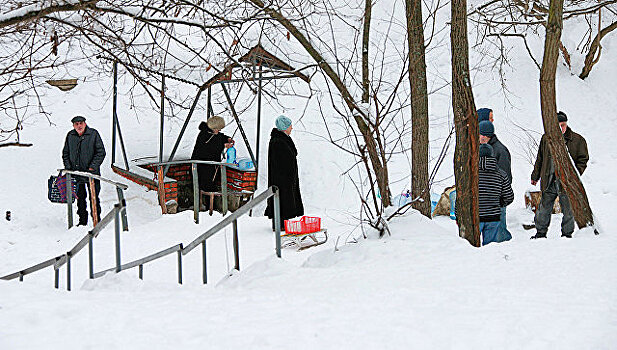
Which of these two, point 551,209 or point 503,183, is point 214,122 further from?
point 551,209

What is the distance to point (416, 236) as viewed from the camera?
5.52 meters

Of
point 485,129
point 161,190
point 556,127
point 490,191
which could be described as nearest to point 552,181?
point 556,127

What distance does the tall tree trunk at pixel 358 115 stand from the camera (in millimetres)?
5746

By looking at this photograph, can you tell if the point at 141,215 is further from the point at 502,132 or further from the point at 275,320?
the point at 502,132

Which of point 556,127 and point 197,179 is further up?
point 556,127

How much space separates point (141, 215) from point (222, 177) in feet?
4.75

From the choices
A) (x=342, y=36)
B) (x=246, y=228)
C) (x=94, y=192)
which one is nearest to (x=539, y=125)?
(x=342, y=36)

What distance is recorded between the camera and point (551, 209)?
7254 mm

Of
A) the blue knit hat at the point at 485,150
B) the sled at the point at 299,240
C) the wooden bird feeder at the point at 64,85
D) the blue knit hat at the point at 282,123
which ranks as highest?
the wooden bird feeder at the point at 64,85

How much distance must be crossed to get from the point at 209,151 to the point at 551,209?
187 inches

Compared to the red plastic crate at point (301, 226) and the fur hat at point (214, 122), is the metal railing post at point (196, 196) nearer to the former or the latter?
the fur hat at point (214, 122)

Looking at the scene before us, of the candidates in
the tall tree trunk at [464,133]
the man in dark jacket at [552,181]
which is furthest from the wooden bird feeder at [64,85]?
the tall tree trunk at [464,133]

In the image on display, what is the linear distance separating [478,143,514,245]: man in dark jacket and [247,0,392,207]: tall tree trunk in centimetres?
103

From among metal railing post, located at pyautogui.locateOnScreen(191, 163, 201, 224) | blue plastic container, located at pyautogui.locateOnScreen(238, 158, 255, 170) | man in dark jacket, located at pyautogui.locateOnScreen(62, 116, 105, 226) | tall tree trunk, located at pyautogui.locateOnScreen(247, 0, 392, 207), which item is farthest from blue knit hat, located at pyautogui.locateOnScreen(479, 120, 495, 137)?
man in dark jacket, located at pyautogui.locateOnScreen(62, 116, 105, 226)
